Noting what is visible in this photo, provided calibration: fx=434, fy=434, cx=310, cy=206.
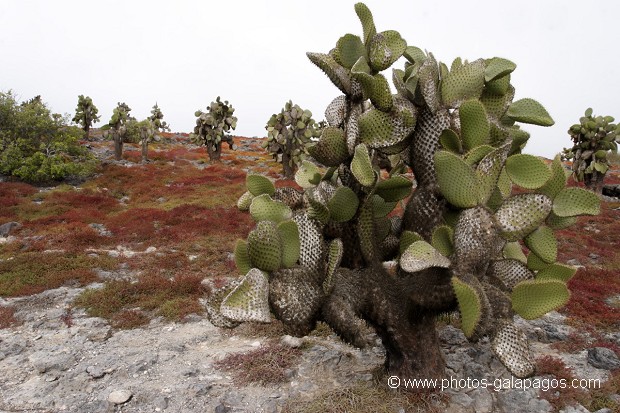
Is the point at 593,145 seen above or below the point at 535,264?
above

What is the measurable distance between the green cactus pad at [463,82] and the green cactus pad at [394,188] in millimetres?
1027

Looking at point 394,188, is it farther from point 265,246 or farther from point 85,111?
point 85,111

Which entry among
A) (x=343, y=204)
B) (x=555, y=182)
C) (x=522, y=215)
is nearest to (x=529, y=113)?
(x=555, y=182)

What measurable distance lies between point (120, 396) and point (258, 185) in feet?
11.4

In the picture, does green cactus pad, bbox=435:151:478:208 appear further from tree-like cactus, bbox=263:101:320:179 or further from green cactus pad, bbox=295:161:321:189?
tree-like cactus, bbox=263:101:320:179

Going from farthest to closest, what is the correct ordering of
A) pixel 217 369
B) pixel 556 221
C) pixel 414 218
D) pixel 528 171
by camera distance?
pixel 217 369
pixel 414 218
pixel 556 221
pixel 528 171

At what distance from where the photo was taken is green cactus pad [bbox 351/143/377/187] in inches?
171

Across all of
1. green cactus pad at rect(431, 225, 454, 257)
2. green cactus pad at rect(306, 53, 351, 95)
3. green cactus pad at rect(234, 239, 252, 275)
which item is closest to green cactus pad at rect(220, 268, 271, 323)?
green cactus pad at rect(234, 239, 252, 275)

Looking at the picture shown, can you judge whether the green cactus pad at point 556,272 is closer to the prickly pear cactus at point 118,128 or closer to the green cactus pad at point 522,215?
the green cactus pad at point 522,215

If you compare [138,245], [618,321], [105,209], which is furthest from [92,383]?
[105,209]

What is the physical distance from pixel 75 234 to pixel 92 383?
1011 centimetres

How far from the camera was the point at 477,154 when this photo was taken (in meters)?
4.35

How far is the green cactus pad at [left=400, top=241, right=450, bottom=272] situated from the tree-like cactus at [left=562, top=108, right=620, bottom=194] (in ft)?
81.8

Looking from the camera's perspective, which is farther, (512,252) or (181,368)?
(181,368)
